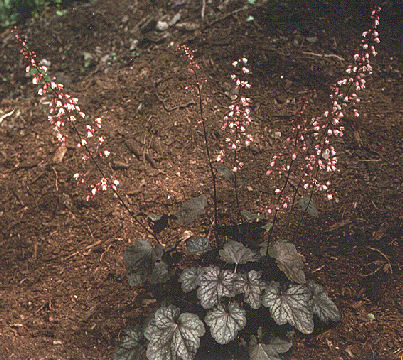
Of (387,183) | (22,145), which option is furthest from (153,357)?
(22,145)

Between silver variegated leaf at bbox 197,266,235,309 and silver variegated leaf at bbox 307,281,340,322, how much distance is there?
54 cm

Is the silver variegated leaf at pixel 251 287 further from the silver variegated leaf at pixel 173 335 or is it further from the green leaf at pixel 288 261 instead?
the silver variegated leaf at pixel 173 335

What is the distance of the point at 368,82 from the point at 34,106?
301 cm

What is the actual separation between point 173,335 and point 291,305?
66cm

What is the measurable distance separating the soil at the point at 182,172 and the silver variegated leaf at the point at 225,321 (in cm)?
55

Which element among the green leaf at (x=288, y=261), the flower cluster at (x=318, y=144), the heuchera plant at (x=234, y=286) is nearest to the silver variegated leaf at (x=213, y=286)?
the heuchera plant at (x=234, y=286)

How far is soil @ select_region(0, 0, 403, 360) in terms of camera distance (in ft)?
8.64

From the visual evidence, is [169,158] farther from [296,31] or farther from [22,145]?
[296,31]

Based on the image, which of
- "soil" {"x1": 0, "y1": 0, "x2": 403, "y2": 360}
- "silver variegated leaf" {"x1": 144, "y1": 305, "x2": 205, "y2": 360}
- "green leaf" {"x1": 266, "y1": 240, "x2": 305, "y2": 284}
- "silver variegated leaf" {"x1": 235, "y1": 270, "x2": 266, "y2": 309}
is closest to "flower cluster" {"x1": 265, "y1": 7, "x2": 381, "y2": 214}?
"soil" {"x1": 0, "y1": 0, "x2": 403, "y2": 360}

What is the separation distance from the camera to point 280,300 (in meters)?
2.21

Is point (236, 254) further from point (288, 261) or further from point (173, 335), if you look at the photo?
point (173, 335)

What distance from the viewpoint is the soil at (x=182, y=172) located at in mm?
2635

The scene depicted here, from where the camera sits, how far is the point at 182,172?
3119mm

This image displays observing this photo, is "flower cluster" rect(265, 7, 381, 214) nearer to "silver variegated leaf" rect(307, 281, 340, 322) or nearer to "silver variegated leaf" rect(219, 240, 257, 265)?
"silver variegated leaf" rect(219, 240, 257, 265)
